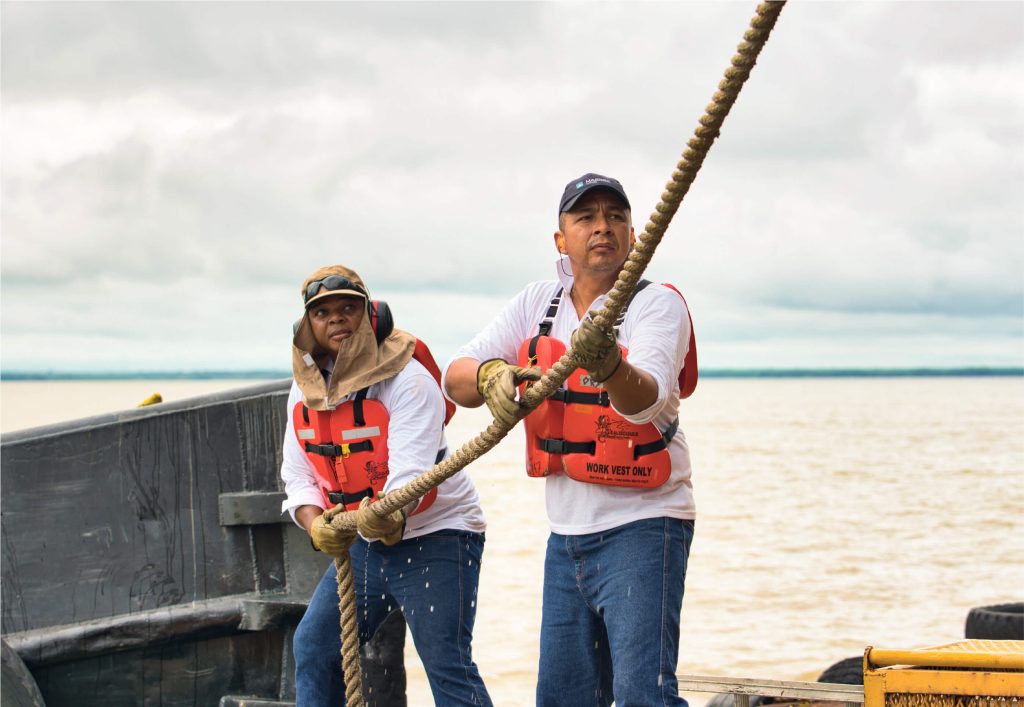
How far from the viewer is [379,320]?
4035 millimetres

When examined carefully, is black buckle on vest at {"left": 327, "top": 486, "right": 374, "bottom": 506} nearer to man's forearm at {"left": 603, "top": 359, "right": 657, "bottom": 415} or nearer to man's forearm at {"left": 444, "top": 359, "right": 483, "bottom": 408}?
man's forearm at {"left": 444, "top": 359, "right": 483, "bottom": 408}

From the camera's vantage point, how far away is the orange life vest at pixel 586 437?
3.24 metres

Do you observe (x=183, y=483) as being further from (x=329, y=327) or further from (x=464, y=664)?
(x=464, y=664)

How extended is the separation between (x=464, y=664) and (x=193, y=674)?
1.79 m

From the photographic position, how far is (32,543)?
499cm

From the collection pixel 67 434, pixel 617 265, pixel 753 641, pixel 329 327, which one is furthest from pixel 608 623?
pixel 753 641

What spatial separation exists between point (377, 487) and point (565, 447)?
2.95ft

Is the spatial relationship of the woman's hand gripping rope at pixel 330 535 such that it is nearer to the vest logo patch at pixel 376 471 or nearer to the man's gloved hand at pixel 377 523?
the man's gloved hand at pixel 377 523

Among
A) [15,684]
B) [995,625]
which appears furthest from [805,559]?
[15,684]

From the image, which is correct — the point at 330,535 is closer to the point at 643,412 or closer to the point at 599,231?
the point at 643,412

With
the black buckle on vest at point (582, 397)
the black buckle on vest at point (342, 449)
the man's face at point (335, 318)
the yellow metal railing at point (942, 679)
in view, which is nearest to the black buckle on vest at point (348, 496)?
the black buckle on vest at point (342, 449)

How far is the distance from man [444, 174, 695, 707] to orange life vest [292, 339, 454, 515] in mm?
543

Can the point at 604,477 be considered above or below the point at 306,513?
above

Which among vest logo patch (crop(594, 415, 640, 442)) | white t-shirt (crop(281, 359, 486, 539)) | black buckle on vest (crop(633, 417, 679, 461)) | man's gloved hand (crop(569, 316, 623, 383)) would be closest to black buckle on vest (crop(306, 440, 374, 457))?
white t-shirt (crop(281, 359, 486, 539))
